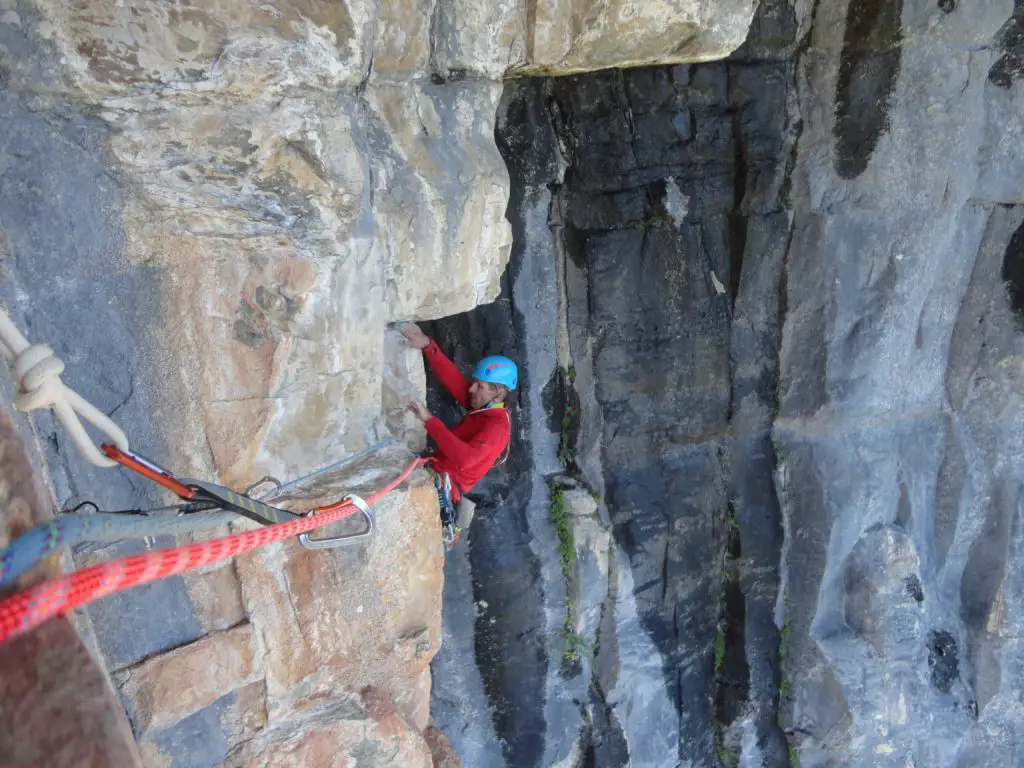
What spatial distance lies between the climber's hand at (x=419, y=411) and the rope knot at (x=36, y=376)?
1942 millimetres

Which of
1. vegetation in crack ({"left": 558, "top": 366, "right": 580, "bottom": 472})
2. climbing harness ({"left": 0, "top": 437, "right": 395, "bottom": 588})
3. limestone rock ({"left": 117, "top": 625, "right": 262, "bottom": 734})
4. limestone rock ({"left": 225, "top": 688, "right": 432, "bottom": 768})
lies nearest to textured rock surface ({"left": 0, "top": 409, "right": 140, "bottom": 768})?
climbing harness ({"left": 0, "top": 437, "right": 395, "bottom": 588})

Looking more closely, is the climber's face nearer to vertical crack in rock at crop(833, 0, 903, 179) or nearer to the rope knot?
vertical crack in rock at crop(833, 0, 903, 179)

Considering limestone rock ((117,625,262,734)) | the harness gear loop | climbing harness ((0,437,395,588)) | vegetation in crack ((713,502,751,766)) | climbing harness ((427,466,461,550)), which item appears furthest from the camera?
vegetation in crack ((713,502,751,766))

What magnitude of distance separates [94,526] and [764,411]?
3.78 m

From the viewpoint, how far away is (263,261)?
2260mm

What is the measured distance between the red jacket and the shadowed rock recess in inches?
12.0

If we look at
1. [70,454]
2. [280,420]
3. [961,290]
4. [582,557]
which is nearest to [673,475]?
[582,557]

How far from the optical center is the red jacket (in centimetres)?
321

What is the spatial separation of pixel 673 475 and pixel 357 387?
2351 millimetres

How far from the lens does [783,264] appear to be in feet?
12.6

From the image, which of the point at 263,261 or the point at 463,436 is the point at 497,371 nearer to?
the point at 463,436

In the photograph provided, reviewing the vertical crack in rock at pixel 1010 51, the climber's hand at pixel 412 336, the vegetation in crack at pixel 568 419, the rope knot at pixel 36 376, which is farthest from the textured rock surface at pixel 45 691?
the vertical crack in rock at pixel 1010 51

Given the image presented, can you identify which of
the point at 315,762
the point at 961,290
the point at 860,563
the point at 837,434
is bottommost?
the point at 860,563

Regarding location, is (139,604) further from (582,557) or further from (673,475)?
(673,475)
